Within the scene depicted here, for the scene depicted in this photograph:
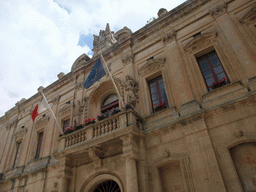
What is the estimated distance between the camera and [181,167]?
7.08 m

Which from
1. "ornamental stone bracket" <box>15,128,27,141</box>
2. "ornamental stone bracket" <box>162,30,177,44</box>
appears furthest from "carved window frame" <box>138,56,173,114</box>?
"ornamental stone bracket" <box>15,128,27,141</box>

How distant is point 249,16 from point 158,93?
18.1 ft

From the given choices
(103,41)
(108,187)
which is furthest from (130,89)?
(103,41)

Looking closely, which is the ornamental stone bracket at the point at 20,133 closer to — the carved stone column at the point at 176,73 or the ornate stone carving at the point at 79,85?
the ornate stone carving at the point at 79,85

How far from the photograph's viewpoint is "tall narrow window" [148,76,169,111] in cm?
938

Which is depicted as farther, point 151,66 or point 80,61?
point 80,61

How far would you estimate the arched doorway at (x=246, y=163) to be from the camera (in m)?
5.90

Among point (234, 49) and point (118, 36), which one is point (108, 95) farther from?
point (234, 49)

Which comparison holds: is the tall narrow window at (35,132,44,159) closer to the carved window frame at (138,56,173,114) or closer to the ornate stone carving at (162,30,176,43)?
the carved window frame at (138,56,173,114)

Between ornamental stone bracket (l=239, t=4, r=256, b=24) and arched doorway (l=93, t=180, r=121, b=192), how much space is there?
9670mm

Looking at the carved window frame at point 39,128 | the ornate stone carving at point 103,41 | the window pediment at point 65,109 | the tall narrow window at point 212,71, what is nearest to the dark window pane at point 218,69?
the tall narrow window at point 212,71

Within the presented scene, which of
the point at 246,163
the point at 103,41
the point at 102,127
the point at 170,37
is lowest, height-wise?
the point at 246,163

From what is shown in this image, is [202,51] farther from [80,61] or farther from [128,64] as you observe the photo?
[80,61]

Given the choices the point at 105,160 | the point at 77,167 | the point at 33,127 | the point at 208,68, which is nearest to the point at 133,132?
the point at 105,160
